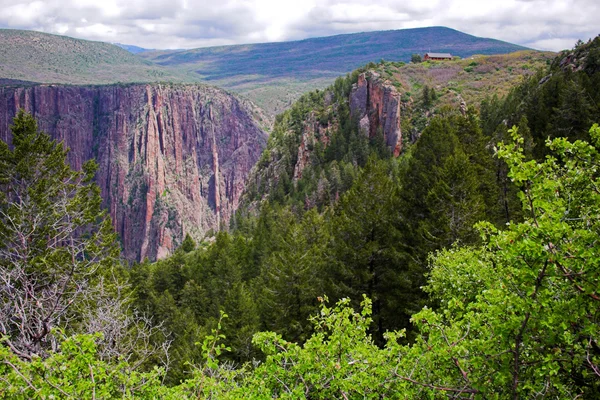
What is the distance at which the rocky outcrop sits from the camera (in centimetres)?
7750

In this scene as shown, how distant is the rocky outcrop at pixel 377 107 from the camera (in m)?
77.5

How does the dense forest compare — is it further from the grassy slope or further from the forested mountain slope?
the grassy slope

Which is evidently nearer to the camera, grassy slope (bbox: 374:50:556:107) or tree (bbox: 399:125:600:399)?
tree (bbox: 399:125:600:399)

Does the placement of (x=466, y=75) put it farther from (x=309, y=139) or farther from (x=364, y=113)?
(x=309, y=139)


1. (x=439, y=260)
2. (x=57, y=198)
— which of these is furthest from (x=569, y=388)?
(x=57, y=198)

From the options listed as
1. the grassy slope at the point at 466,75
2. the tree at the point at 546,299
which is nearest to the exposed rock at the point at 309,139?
the grassy slope at the point at 466,75

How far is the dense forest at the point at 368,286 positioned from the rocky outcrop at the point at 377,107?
22.8 metres

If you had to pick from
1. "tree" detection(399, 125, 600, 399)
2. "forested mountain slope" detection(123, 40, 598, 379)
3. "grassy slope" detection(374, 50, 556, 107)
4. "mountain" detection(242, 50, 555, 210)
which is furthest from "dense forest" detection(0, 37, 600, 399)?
"grassy slope" detection(374, 50, 556, 107)

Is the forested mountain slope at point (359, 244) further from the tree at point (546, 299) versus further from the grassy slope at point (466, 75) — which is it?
the grassy slope at point (466, 75)

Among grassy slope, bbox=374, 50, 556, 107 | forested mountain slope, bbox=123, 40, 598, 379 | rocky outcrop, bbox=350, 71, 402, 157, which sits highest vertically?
grassy slope, bbox=374, 50, 556, 107

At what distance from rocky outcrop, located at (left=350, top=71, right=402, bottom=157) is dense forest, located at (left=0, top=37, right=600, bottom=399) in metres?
22.8

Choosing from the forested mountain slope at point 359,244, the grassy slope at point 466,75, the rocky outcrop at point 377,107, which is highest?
the grassy slope at point 466,75

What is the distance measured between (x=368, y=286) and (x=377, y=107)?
219 feet

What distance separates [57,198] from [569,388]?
71.6 feet
